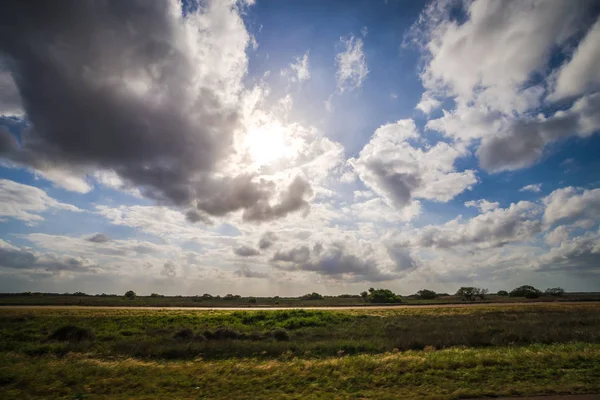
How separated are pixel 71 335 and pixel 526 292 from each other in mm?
116300

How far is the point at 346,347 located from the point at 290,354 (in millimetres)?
4032

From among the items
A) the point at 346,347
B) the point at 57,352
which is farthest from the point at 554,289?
the point at 57,352

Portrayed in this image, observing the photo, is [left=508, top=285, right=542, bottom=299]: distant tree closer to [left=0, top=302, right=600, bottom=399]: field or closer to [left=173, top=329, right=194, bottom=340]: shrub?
[left=0, top=302, right=600, bottom=399]: field

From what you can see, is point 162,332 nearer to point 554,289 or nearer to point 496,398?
point 496,398

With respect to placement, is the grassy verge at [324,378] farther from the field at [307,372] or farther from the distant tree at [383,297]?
the distant tree at [383,297]

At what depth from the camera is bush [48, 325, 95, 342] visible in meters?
23.9

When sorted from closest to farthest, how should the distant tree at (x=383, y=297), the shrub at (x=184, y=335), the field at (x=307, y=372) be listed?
the field at (x=307, y=372), the shrub at (x=184, y=335), the distant tree at (x=383, y=297)

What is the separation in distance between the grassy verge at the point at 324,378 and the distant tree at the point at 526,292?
95638 millimetres

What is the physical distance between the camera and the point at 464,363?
1290 centimetres

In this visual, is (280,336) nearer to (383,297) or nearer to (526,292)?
(383,297)

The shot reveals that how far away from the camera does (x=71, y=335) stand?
79.4 feet

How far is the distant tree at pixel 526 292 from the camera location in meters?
89.5

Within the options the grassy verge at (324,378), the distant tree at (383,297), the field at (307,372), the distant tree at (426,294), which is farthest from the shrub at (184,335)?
the distant tree at (426,294)

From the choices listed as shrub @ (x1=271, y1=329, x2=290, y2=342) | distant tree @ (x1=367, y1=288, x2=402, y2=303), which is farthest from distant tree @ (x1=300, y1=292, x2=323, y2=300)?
shrub @ (x1=271, y1=329, x2=290, y2=342)
